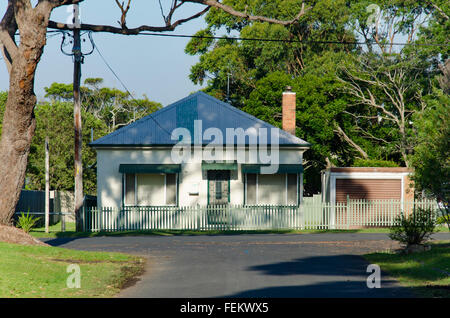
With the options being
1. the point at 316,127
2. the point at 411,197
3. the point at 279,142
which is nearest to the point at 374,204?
the point at 411,197

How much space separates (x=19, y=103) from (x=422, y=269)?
11.2 meters

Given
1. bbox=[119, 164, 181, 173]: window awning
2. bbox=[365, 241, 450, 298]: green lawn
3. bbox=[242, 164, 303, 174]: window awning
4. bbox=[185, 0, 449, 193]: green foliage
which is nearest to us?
bbox=[365, 241, 450, 298]: green lawn

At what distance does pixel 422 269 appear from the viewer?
46.1 feet

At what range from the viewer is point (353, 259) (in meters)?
16.8

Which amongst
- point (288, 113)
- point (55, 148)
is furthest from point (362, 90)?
point (55, 148)

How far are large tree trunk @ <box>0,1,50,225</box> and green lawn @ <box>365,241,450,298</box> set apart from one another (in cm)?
977

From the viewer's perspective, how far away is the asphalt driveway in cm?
1133

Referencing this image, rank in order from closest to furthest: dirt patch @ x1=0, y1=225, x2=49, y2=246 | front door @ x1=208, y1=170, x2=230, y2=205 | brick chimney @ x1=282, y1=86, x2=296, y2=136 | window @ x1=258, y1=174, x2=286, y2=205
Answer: dirt patch @ x1=0, y1=225, x2=49, y2=246 → front door @ x1=208, y1=170, x2=230, y2=205 → window @ x1=258, y1=174, x2=286, y2=205 → brick chimney @ x1=282, y1=86, x2=296, y2=136

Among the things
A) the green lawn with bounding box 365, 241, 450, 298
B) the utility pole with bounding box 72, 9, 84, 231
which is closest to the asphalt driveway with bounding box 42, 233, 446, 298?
the green lawn with bounding box 365, 241, 450, 298

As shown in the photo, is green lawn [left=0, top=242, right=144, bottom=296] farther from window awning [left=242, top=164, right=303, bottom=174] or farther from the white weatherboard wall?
window awning [left=242, top=164, right=303, bottom=174]

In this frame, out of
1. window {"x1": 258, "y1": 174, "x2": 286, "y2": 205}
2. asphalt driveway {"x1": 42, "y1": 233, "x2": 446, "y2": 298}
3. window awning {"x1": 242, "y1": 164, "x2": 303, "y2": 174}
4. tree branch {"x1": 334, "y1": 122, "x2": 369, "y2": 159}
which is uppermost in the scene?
tree branch {"x1": 334, "y1": 122, "x2": 369, "y2": 159}
